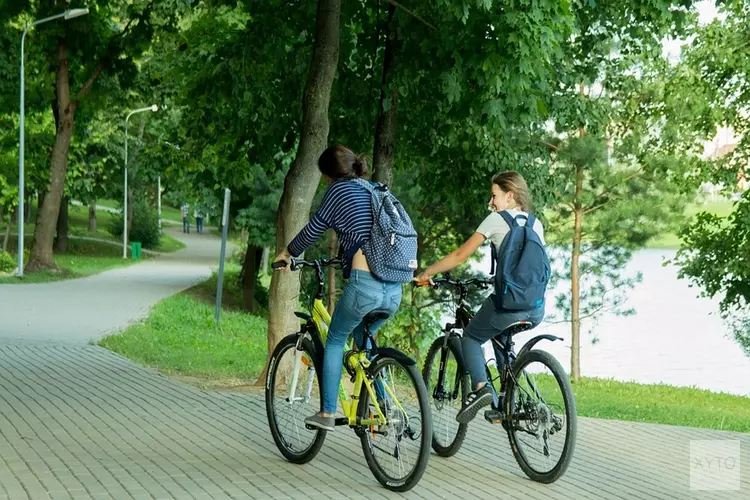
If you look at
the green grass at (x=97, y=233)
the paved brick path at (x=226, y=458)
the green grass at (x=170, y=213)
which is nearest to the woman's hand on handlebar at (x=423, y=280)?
the paved brick path at (x=226, y=458)

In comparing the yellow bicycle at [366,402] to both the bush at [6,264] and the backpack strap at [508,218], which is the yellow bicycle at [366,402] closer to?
the backpack strap at [508,218]

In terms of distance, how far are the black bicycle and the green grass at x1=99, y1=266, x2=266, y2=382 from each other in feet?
15.6

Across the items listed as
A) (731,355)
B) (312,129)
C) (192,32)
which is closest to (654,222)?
(731,355)

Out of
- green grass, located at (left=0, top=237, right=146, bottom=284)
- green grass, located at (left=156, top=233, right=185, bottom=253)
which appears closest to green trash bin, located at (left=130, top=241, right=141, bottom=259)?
green grass, located at (left=0, top=237, right=146, bottom=284)

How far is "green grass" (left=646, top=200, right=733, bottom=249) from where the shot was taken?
106 feet

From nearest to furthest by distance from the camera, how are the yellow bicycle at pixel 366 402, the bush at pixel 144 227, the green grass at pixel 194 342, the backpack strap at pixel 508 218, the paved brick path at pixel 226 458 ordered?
→ the yellow bicycle at pixel 366 402, the paved brick path at pixel 226 458, the backpack strap at pixel 508 218, the green grass at pixel 194 342, the bush at pixel 144 227

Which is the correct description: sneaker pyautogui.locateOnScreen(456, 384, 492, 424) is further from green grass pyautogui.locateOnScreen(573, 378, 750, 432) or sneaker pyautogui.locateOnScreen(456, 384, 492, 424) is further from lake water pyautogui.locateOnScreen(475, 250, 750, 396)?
lake water pyautogui.locateOnScreen(475, 250, 750, 396)

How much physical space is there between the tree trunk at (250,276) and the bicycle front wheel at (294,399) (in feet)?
77.5

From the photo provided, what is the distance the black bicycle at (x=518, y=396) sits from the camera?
668cm

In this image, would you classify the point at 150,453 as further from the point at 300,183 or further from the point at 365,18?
the point at 365,18

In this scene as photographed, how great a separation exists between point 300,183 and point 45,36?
22207 mm

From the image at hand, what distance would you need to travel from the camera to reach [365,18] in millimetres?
13789

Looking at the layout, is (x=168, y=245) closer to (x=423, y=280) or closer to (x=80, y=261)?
(x=80, y=261)

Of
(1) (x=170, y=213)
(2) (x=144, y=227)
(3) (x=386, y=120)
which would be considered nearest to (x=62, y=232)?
(2) (x=144, y=227)
